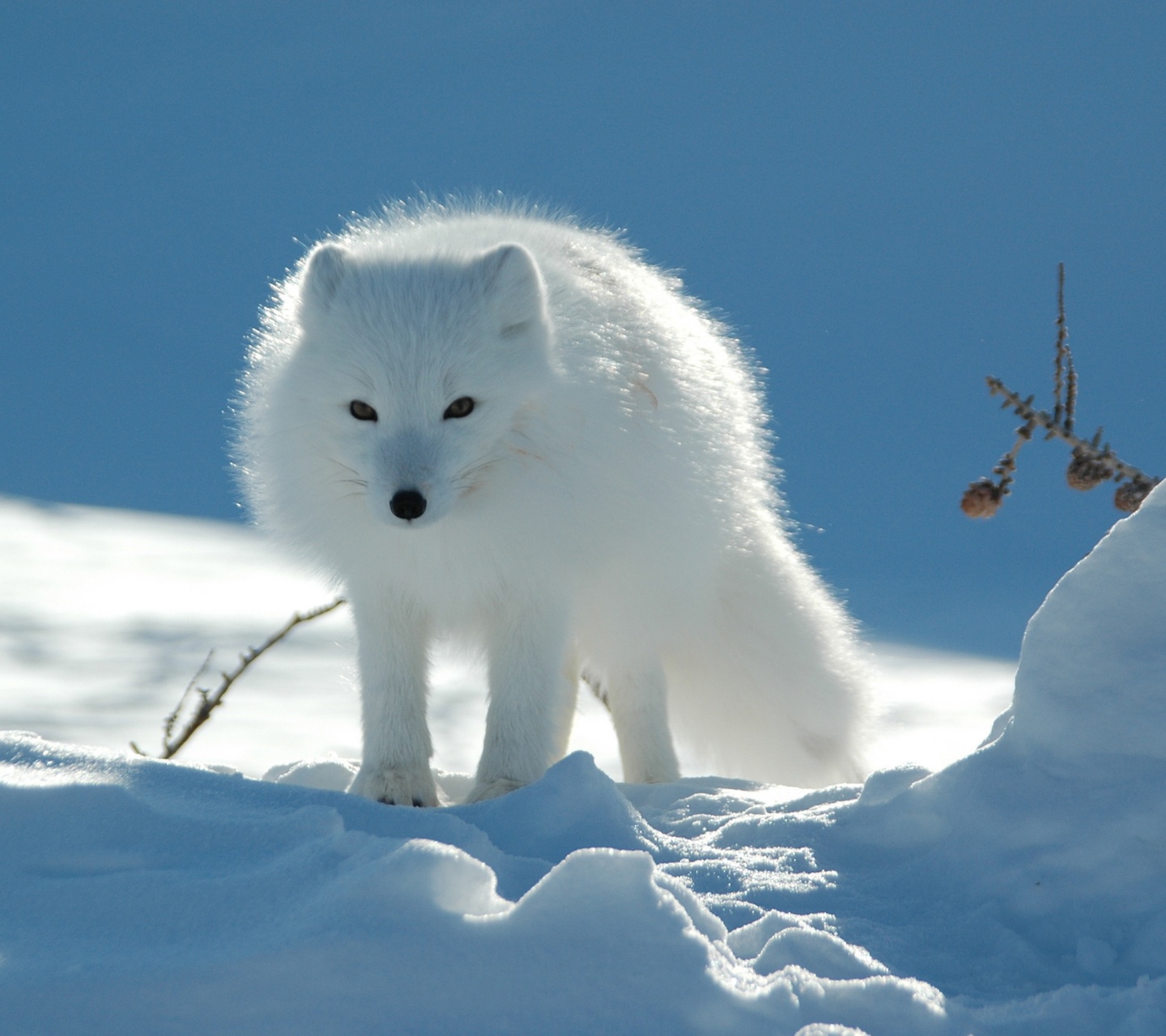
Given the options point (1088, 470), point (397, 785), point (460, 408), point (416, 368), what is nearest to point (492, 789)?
point (397, 785)

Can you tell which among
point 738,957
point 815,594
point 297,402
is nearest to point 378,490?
point 297,402

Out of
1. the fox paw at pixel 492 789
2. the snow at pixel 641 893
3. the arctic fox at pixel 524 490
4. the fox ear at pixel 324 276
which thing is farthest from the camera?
the fox paw at pixel 492 789

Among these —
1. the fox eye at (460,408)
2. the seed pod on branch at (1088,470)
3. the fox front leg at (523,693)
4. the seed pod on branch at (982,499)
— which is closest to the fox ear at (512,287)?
the fox eye at (460,408)

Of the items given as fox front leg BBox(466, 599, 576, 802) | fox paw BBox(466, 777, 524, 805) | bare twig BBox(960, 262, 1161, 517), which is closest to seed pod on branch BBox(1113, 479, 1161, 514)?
bare twig BBox(960, 262, 1161, 517)

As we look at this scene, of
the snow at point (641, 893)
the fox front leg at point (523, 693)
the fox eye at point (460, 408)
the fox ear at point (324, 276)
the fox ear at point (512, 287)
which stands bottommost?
the snow at point (641, 893)

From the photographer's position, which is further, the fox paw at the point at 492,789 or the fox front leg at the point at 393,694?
the fox front leg at the point at 393,694

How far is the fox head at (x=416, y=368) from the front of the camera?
106 inches

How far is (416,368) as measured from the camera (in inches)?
106

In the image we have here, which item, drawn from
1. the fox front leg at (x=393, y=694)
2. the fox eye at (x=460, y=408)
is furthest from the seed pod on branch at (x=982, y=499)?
the fox front leg at (x=393, y=694)

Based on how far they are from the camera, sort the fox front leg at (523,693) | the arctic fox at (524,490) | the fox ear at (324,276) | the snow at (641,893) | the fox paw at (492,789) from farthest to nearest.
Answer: the fox front leg at (523,693)
the fox paw at (492,789)
the fox ear at (324,276)
the arctic fox at (524,490)
the snow at (641,893)

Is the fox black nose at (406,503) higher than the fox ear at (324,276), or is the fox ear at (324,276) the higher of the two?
the fox ear at (324,276)

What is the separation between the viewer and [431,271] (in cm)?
287

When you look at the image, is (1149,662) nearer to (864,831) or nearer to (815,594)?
(864,831)

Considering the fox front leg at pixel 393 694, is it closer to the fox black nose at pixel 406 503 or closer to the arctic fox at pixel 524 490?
the arctic fox at pixel 524 490
